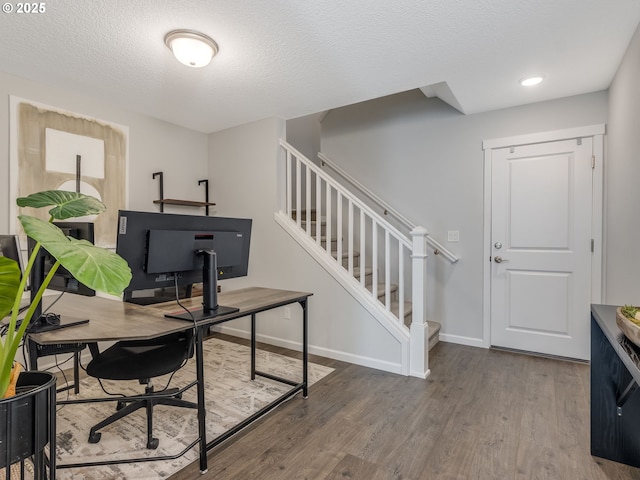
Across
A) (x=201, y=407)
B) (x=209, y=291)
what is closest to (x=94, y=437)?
(x=201, y=407)

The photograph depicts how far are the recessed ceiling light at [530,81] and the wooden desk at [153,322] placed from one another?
7.88 feet

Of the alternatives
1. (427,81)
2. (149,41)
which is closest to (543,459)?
(427,81)

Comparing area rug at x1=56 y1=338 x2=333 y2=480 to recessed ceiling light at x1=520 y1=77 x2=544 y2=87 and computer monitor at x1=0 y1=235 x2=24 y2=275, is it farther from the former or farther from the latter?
recessed ceiling light at x1=520 y1=77 x2=544 y2=87

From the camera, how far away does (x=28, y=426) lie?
96 cm

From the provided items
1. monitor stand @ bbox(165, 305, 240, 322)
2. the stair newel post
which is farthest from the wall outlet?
monitor stand @ bbox(165, 305, 240, 322)

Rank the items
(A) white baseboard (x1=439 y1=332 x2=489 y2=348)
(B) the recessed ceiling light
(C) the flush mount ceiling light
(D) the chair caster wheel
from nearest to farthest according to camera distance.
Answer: (D) the chair caster wheel < (C) the flush mount ceiling light < (B) the recessed ceiling light < (A) white baseboard (x1=439 y1=332 x2=489 y2=348)

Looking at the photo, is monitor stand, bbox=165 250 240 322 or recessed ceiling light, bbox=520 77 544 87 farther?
recessed ceiling light, bbox=520 77 544 87

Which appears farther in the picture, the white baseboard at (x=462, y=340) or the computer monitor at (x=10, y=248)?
the white baseboard at (x=462, y=340)

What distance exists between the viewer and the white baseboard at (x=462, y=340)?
3406mm

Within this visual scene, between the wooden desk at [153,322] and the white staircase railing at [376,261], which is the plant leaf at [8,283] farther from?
the white staircase railing at [376,261]

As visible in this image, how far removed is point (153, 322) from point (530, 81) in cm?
314

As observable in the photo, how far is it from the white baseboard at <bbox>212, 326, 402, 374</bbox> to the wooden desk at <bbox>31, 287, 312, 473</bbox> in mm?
729

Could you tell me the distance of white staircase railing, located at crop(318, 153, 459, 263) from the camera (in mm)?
3529

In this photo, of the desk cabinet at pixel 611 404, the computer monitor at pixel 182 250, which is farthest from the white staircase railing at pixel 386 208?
the computer monitor at pixel 182 250
